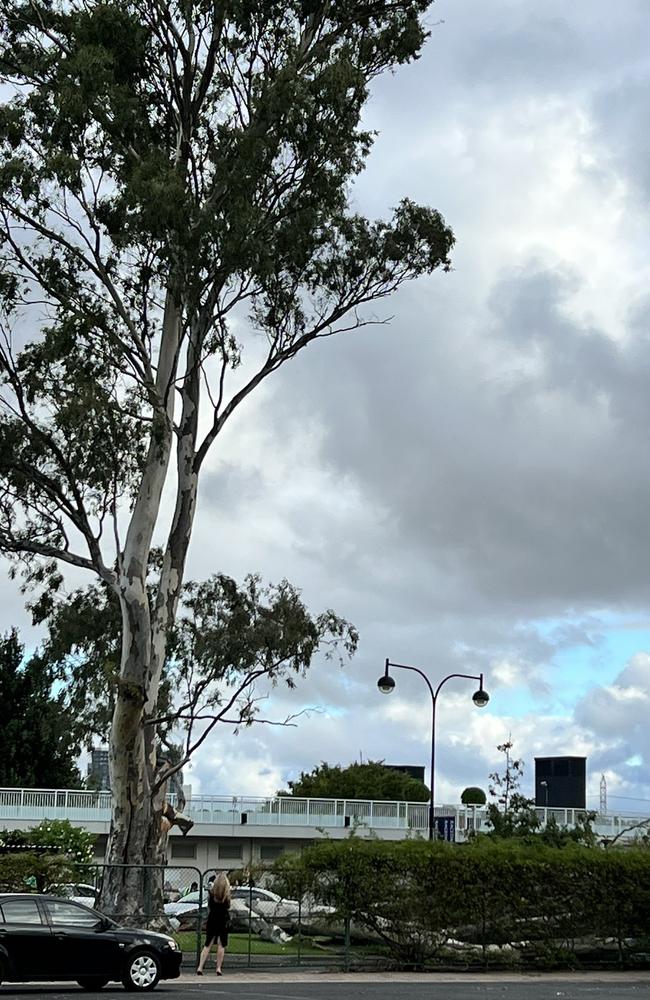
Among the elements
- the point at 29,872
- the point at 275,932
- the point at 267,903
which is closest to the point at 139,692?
the point at 29,872

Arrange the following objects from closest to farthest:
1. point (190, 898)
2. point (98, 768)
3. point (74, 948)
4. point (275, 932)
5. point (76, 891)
A: point (74, 948), point (275, 932), point (76, 891), point (190, 898), point (98, 768)

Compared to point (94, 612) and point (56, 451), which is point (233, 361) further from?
point (94, 612)

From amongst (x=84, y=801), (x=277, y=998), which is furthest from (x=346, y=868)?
(x=84, y=801)

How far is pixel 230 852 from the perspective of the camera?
68812 mm

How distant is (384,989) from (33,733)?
49.6 metres

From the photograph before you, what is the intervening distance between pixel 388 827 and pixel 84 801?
14.1 meters

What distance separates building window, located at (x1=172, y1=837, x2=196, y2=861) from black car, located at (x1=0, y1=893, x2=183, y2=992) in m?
46.2

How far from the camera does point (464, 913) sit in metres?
29.9

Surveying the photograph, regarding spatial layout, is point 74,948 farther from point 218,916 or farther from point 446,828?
point 446,828

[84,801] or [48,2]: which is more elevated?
[48,2]

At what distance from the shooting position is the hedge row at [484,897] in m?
29.2

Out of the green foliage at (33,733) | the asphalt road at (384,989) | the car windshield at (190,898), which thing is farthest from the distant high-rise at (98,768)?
the asphalt road at (384,989)

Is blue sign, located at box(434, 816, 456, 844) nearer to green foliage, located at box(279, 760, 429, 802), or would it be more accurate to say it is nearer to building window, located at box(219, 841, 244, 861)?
building window, located at box(219, 841, 244, 861)

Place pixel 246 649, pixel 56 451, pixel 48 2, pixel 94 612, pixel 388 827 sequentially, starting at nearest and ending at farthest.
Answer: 1. pixel 56 451
2. pixel 48 2
3. pixel 246 649
4. pixel 94 612
5. pixel 388 827
